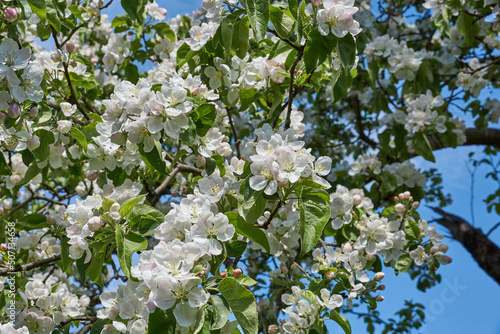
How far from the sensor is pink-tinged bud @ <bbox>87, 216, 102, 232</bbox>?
1.32 m

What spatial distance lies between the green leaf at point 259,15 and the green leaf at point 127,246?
660 mm

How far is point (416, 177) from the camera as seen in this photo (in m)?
2.81

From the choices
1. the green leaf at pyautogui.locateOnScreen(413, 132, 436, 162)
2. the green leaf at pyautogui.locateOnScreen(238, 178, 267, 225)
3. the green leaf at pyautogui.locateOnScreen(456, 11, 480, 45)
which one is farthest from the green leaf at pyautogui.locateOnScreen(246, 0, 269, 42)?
the green leaf at pyautogui.locateOnScreen(456, 11, 480, 45)

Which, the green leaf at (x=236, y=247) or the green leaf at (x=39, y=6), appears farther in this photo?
the green leaf at (x=39, y=6)

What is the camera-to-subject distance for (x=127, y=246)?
4.20 ft

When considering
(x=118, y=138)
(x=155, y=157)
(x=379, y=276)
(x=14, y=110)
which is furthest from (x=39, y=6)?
(x=379, y=276)

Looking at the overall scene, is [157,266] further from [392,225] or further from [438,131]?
[438,131]

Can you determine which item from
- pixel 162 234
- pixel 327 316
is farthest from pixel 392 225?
pixel 162 234

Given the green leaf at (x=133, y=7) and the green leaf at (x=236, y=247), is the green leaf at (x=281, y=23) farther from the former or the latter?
the green leaf at (x=236, y=247)

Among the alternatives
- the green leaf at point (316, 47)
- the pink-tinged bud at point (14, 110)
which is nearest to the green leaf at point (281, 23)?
the green leaf at point (316, 47)

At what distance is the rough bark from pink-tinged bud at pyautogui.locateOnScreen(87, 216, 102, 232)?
544 centimetres

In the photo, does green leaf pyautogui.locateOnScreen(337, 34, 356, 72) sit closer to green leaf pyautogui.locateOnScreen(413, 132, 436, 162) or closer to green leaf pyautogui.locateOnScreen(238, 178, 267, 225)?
green leaf pyautogui.locateOnScreen(238, 178, 267, 225)

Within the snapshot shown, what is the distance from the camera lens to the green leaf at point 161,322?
3.66 feet

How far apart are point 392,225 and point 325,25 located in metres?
1.03
